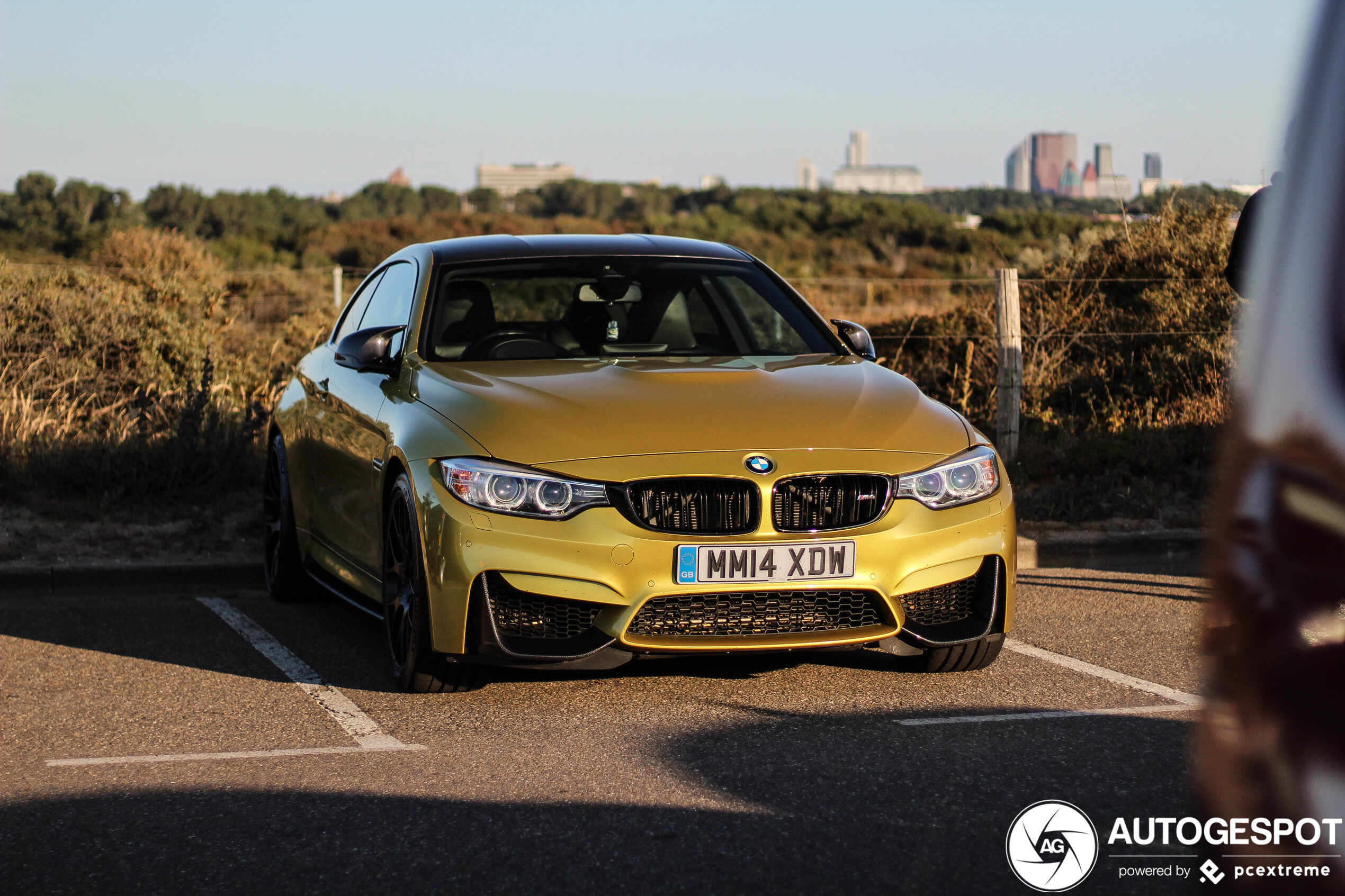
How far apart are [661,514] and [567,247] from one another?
226cm

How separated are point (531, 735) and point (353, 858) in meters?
1.23

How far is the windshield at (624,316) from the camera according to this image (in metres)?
6.47

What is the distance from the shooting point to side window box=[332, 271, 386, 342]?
7516 mm

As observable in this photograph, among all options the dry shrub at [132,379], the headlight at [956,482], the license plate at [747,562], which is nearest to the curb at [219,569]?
the dry shrub at [132,379]

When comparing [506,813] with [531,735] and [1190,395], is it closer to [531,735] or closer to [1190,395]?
[531,735]

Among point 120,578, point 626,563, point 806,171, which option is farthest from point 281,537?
point 806,171

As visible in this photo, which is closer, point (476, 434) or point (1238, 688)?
point (1238, 688)

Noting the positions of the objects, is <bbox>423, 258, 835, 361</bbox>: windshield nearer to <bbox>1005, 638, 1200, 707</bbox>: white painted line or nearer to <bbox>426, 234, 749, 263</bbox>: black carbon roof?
<bbox>426, 234, 749, 263</bbox>: black carbon roof

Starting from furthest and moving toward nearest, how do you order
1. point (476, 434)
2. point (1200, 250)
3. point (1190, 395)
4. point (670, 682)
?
point (1200, 250)
point (1190, 395)
point (670, 682)
point (476, 434)

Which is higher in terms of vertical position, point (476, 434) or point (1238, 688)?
point (1238, 688)

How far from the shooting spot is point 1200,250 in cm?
1544

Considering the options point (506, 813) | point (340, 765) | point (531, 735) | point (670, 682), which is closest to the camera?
point (506, 813)

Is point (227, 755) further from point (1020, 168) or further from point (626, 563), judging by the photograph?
point (1020, 168)

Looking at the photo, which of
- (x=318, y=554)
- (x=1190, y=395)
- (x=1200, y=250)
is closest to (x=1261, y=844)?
(x=318, y=554)
